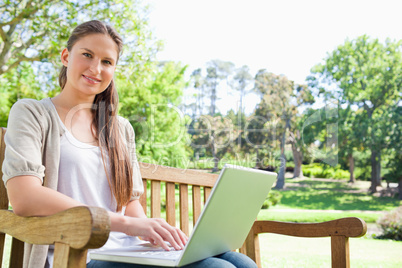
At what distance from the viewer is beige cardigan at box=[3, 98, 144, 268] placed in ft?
2.87

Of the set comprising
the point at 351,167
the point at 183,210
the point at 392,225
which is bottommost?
the point at 392,225

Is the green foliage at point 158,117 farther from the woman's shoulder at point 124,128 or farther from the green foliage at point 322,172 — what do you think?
the woman's shoulder at point 124,128

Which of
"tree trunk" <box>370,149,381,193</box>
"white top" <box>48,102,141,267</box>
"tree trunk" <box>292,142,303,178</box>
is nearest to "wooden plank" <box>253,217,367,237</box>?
"white top" <box>48,102,141,267</box>

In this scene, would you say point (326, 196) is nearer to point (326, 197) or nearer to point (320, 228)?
point (326, 197)

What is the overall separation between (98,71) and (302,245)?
23.0 ft

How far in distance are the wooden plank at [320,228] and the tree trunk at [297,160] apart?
1008 centimetres

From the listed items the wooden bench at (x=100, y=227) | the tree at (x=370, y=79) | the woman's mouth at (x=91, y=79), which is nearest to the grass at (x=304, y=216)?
the tree at (x=370, y=79)

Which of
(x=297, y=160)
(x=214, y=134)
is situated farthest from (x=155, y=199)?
(x=297, y=160)

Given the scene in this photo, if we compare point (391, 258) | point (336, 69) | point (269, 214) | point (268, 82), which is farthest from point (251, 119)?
point (391, 258)

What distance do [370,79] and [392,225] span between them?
5785 millimetres

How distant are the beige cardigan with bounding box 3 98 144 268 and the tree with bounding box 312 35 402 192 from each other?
1088 cm

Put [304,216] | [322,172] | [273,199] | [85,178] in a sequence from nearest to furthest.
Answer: [85,178] < [304,216] < [273,199] < [322,172]

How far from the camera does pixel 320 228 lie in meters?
1.28

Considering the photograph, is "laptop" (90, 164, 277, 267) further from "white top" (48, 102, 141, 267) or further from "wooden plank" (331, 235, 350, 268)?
"wooden plank" (331, 235, 350, 268)
